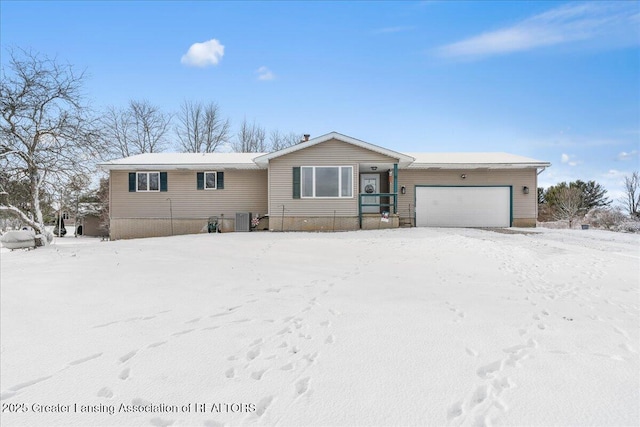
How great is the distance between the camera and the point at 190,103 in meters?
30.9

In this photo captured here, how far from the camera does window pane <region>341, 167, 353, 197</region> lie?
13742 mm

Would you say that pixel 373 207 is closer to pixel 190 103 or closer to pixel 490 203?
pixel 490 203

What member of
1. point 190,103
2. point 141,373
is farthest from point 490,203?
point 190,103

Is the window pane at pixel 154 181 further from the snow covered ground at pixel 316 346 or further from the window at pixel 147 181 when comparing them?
the snow covered ground at pixel 316 346

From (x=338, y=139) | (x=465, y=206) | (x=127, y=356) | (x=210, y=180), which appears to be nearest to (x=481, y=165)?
(x=465, y=206)

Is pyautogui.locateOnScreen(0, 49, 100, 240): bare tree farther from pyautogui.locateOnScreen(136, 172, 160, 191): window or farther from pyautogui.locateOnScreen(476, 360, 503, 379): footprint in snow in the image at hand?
pyautogui.locateOnScreen(476, 360, 503, 379): footprint in snow

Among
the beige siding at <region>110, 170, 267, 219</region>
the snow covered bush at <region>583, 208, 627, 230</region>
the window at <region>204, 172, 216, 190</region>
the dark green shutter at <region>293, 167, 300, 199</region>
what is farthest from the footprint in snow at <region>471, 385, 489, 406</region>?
the snow covered bush at <region>583, 208, 627, 230</region>

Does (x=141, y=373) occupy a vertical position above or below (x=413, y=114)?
below

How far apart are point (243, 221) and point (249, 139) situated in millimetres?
19823

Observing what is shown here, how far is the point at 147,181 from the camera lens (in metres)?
15.3

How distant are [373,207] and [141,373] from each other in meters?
12.8

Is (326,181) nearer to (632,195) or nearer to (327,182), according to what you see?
(327,182)

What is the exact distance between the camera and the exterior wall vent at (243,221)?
47.9 feet

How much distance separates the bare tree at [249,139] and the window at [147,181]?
1733 centimetres
